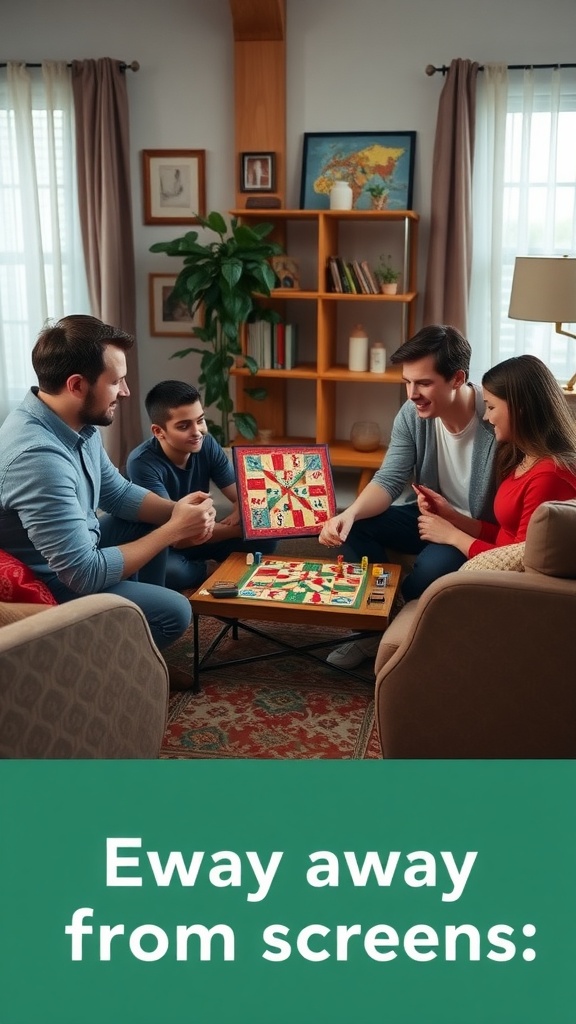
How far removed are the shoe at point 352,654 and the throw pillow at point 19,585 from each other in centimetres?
119

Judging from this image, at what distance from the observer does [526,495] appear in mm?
2711

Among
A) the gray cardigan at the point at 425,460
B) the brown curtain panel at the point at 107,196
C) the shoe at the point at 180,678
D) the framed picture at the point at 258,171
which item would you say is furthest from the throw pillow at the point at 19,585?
the framed picture at the point at 258,171

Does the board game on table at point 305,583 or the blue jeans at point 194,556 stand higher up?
the board game on table at point 305,583

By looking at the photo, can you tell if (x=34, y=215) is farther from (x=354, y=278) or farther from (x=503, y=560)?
(x=503, y=560)

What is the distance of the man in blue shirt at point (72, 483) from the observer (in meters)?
2.57

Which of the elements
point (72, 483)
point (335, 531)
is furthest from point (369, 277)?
point (72, 483)

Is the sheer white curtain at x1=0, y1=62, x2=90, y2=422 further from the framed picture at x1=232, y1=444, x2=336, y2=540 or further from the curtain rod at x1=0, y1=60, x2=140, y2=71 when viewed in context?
the framed picture at x1=232, y1=444, x2=336, y2=540

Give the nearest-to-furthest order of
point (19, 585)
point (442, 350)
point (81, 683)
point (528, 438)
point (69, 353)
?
point (81, 683) < point (19, 585) < point (69, 353) < point (528, 438) < point (442, 350)

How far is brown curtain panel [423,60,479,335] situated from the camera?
15.5 ft

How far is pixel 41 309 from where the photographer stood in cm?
549

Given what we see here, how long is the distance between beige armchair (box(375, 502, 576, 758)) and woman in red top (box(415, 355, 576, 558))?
0.69m

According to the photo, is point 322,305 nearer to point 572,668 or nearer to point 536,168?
point 536,168

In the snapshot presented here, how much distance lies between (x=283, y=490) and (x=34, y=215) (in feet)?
9.53

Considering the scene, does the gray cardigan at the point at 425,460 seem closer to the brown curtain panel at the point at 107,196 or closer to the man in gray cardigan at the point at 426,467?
the man in gray cardigan at the point at 426,467
